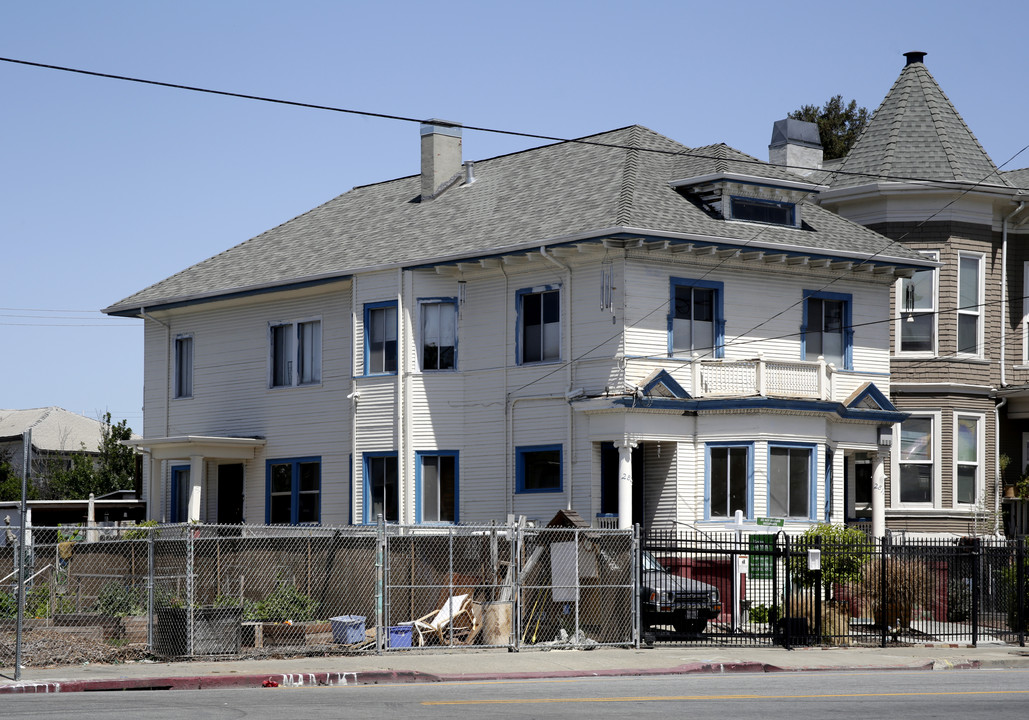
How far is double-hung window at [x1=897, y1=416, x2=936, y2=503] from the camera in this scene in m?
33.8

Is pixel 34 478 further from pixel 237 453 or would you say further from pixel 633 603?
pixel 633 603

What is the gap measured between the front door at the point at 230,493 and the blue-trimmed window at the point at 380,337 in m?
6.09

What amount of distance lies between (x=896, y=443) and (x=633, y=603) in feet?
45.6

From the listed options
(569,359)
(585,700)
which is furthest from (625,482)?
(585,700)

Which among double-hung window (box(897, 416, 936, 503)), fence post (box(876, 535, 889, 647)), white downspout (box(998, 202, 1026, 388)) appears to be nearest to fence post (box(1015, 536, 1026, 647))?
fence post (box(876, 535, 889, 647))

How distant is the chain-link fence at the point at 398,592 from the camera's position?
20891 millimetres

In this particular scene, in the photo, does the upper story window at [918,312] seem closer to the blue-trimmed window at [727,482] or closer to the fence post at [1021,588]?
the blue-trimmed window at [727,482]

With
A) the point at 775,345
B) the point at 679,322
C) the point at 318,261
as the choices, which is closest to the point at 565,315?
the point at 679,322

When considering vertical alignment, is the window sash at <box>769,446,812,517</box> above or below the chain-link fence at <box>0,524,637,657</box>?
above

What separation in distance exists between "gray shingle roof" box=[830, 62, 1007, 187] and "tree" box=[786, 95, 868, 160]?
23.7m

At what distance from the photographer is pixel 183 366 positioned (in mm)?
38531

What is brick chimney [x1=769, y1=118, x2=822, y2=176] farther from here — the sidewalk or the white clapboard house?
the sidewalk

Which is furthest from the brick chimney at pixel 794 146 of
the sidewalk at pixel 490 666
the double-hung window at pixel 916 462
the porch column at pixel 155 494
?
the porch column at pixel 155 494

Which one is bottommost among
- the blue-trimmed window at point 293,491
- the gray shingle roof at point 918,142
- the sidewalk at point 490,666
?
the sidewalk at point 490,666
